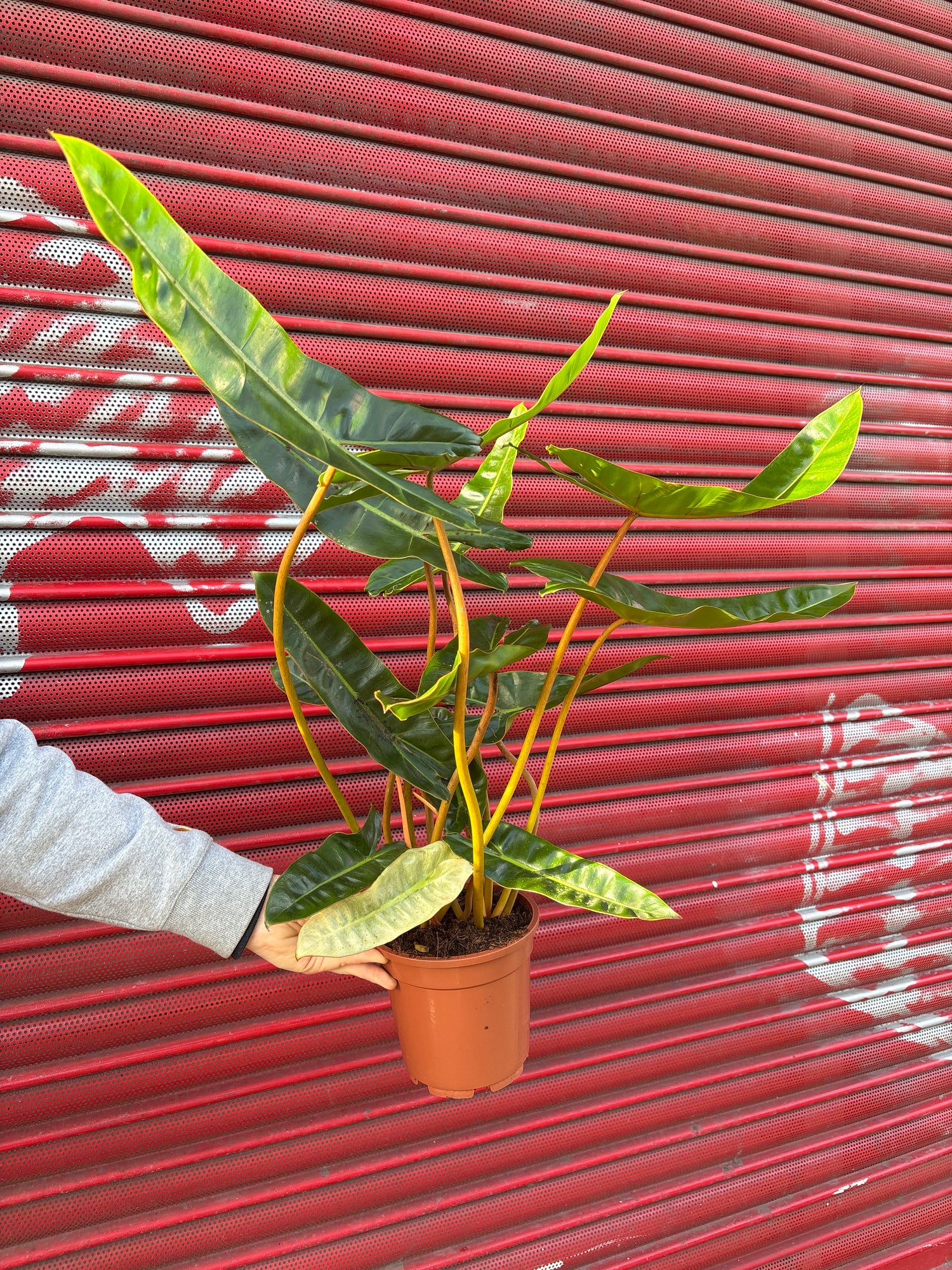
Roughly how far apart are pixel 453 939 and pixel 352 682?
33cm

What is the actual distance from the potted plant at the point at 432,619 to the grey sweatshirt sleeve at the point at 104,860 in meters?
0.14

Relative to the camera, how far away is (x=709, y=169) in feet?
5.51

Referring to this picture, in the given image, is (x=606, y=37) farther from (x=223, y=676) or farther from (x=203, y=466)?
(x=223, y=676)

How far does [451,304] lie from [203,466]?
0.54 metres

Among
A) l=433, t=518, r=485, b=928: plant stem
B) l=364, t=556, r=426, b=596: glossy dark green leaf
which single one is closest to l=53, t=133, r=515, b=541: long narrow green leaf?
l=433, t=518, r=485, b=928: plant stem

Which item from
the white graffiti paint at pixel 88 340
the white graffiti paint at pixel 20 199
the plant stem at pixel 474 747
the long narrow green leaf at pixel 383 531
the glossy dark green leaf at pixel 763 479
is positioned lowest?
the plant stem at pixel 474 747

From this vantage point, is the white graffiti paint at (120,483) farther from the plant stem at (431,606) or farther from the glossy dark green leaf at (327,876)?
the glossy dark green leaf at (327,876)

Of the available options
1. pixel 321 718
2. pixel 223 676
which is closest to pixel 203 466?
pixel 223 676

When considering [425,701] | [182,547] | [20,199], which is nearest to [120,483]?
[182,547]

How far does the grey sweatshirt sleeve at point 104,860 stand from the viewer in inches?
33.7

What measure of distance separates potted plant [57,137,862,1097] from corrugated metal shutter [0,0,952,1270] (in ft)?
1.29

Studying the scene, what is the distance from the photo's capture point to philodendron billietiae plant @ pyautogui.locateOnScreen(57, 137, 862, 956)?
2.09ft

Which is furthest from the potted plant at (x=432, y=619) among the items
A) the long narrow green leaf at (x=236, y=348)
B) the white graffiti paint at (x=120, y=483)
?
the white graffiti paint at (x=120, y=483)

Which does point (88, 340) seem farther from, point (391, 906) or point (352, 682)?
point (391, 906)
